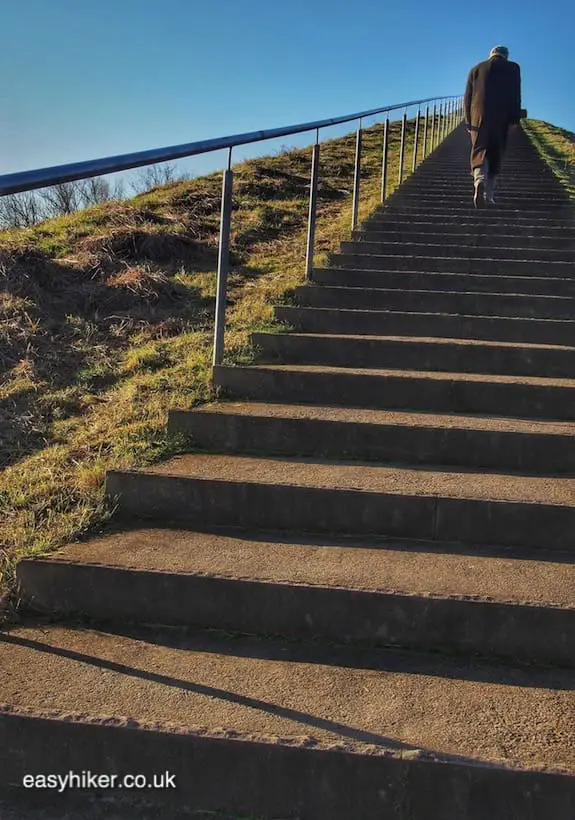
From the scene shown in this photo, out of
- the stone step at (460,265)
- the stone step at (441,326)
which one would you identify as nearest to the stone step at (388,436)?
the stone step at (441,326)

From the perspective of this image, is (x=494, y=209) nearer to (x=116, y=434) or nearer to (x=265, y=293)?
(x=265, y=293)

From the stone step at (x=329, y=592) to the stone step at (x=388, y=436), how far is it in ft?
2.09

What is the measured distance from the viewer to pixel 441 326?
4.50 m

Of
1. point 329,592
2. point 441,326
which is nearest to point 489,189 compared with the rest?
point 441,326

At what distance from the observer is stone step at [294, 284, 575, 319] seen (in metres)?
4.83

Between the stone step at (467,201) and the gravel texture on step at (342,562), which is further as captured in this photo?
the stone step at (467,201)

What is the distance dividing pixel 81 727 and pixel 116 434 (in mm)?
1792

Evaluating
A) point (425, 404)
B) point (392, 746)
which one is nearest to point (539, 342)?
point (425, 404)

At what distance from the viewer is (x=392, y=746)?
1881 mm

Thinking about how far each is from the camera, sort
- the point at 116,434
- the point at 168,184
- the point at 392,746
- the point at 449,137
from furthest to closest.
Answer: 1. the point at 449,137
2. the point at 168,184
3. the point at 116,434
4. the point at 392,746

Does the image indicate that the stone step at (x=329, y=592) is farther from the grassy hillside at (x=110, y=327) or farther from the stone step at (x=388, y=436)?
the stone step at (x=388, y=436)

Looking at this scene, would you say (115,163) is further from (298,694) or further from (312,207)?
A: (312,207)

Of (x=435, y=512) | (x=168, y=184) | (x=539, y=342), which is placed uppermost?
(x=168, y=184)

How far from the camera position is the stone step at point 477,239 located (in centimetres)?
634
